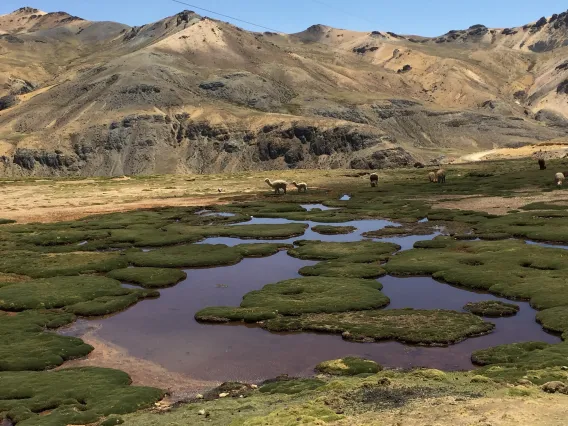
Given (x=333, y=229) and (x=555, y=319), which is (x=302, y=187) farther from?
(x=555, y=319)

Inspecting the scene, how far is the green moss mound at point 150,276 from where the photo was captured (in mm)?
38906

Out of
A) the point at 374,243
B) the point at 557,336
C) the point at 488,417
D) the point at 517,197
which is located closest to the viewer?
the point at 488,417

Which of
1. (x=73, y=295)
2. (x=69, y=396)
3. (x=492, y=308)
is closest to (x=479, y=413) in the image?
(x=69, y=396)

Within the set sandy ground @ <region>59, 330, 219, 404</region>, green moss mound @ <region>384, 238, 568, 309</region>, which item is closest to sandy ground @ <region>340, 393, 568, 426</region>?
sandy ground @ <region>59, 330, 219, 404</region>

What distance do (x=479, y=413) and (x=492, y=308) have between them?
1580 cm

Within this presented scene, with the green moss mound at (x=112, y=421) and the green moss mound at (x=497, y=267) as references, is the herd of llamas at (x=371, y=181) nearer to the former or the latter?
the green moss mound at (x=497, y=267)

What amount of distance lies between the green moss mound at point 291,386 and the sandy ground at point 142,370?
8.52ft

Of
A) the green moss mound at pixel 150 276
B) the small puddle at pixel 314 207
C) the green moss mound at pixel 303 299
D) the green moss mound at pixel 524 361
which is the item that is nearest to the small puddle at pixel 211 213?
the small puddle at pixel 314 207

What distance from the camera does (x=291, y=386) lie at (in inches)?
813

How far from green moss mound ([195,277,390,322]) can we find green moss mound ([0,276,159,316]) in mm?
6158

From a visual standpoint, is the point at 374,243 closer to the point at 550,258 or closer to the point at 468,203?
the point at 550,258

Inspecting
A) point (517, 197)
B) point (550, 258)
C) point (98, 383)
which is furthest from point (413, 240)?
point (98, 383)

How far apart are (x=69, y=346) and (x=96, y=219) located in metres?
42.5

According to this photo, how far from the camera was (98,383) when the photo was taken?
860 inches
